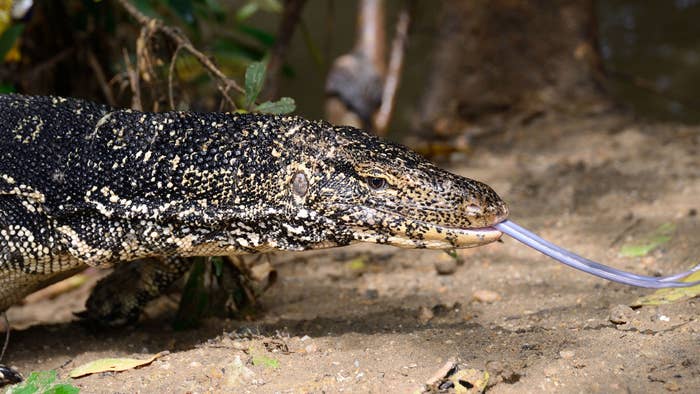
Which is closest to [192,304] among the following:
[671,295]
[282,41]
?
[671,295]

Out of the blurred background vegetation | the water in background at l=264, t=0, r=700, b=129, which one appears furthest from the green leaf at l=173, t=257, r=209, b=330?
the water in background at l=264, t=0, r=700, b=129

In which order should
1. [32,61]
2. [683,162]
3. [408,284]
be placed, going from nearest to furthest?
[408,284], [683,162], [32,61]

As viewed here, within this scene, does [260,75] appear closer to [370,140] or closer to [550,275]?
[370,140]

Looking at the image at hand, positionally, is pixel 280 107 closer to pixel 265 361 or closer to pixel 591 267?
pixel 265 361

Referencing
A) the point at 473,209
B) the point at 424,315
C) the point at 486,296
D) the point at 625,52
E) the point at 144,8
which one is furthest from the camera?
the point at 625,52

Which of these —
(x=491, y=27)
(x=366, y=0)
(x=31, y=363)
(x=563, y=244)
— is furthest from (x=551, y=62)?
(x=31, y=363)

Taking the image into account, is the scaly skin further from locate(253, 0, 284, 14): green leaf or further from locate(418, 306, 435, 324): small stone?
locate(253, 0, 284, 14): green leaf
